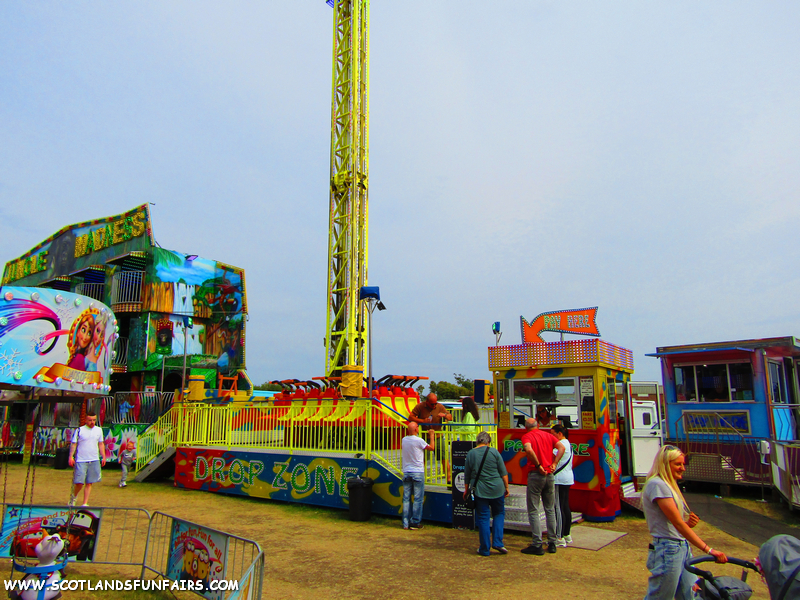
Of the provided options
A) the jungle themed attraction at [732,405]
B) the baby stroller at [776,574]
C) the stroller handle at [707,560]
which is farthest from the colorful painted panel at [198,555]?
the jungle themed attraction at [732,405]

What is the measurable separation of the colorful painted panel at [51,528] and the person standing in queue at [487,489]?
4.74 m

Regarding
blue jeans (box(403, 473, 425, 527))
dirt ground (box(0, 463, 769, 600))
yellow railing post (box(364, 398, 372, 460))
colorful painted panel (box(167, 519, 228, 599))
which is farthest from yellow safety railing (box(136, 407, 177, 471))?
colorful painted panel (box(167, 519, 228, 599))

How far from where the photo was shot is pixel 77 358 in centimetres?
600

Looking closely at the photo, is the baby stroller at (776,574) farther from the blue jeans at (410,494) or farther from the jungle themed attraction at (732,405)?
the jungle themed attraction at (732,405)

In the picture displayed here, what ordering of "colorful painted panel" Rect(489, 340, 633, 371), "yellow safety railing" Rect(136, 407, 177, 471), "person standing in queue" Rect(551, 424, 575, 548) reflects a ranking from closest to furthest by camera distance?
1. "person standing in queue" Rect(551, 424, 575, 548)
2. "colorful painted panel" Rect(489, 340, 633, 371)
3. "yellow safety railing" Rect(136, 407, 177, 471)

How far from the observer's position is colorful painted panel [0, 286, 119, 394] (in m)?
5.29

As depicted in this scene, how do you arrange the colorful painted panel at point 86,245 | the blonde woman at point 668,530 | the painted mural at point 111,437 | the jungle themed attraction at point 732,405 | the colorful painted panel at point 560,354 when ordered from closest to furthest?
the blonde woman at point 668,530
the colorful painted panel at point 560,354
the jungle themed attraction at point 732,405
the painted mural at point 111,437
the colorful painted panel at point 86,245

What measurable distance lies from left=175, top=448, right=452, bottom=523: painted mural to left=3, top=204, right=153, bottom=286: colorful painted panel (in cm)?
1832

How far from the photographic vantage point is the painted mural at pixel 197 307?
93.8 ft

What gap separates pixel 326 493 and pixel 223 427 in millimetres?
3924

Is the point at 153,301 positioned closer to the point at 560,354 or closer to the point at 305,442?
the point at 305,442

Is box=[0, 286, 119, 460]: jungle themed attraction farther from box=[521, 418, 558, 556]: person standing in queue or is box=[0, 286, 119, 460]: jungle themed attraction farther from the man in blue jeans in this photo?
box=[521, 418, 558, 556]: person standing in queue

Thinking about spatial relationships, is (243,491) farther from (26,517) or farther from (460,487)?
(26,517)

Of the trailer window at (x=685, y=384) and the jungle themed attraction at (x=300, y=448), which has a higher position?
the trailer window at (x=685, y=384)
